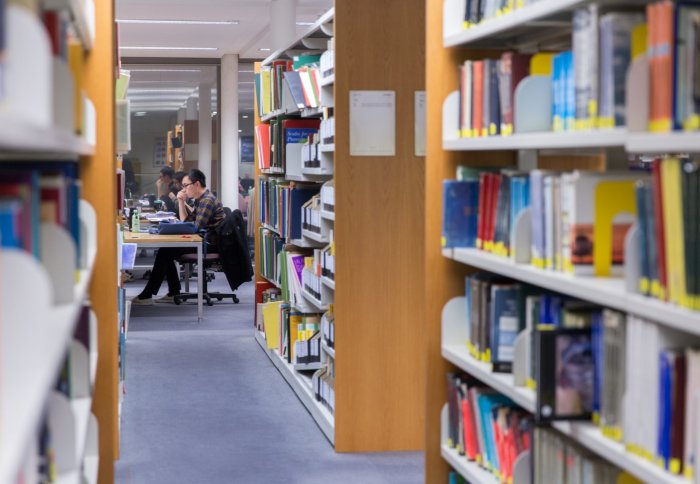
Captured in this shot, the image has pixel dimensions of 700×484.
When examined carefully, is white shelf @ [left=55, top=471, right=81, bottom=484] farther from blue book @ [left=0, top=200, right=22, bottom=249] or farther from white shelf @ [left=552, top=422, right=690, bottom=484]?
white shelf @ [left=552, top=422, right=690, bottom=484]

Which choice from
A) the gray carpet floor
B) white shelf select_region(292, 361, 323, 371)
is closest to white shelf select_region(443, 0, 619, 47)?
the gray carpet floor

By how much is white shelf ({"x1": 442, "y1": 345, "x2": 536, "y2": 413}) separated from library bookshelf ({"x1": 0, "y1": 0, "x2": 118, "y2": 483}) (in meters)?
1.17

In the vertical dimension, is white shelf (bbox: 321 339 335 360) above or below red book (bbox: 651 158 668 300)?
below

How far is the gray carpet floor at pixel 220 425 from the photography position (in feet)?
15.8

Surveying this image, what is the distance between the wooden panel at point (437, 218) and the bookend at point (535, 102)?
64 cm

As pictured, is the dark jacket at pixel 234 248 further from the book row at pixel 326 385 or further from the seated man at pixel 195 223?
the book row at pixel 326 385

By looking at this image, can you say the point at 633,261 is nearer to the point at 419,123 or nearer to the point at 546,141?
the point at 546,141

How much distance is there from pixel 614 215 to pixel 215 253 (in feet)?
25.5

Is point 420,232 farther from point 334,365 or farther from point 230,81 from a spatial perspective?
point 230,81

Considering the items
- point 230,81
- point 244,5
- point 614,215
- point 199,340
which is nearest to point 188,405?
point 199,340

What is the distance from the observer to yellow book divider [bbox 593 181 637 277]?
274 centimetres

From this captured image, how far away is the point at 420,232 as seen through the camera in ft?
16.7

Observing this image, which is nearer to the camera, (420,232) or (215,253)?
(420,232)

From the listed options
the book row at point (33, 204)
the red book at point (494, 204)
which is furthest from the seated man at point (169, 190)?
the book row at point (33, 204)
